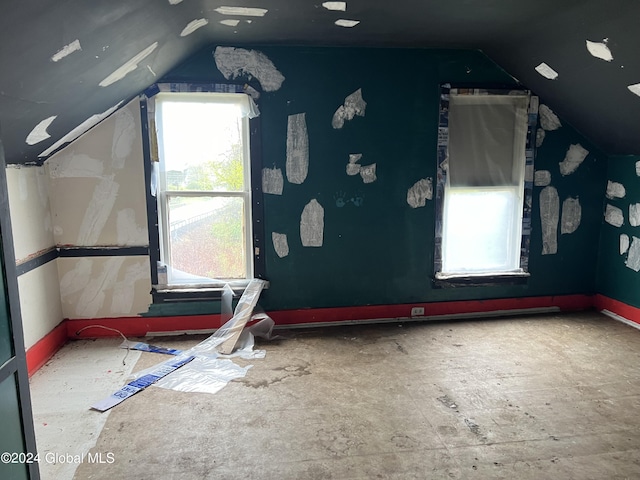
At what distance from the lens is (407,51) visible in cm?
383

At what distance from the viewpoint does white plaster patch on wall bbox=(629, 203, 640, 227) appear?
Answer: 391 cm

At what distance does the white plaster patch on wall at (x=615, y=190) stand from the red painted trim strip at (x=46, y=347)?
16.3ft

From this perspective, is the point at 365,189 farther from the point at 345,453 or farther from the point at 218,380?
the point at 345,453

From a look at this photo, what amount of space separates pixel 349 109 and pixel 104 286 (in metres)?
2.53

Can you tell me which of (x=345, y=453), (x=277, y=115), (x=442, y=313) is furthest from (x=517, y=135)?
(x=345, y=453)

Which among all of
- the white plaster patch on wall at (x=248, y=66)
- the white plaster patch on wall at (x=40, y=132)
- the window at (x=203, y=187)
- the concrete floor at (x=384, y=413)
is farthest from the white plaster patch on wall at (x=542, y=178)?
the white plaster patch on wall at (x=40, y=132)

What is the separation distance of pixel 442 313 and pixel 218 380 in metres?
2.18

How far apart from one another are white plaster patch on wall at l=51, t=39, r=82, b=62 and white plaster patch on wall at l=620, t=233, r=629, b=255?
4.43m

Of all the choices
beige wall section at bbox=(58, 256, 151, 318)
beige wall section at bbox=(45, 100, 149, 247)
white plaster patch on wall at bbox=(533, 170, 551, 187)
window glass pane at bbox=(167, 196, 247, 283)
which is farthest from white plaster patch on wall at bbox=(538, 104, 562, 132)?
beige wall section at bbox=(58, 256, 151, 318)

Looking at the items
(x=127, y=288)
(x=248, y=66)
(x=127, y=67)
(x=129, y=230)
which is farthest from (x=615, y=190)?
(x=127, y=288)

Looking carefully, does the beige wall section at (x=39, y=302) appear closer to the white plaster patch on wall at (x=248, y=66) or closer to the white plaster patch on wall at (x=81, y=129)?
the white plaster patch on wall at (x=81, y=129)

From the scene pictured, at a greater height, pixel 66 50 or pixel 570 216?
pixel 66 50

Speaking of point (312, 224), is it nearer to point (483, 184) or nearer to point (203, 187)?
point (203, 187)

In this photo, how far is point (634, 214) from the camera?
396cm
